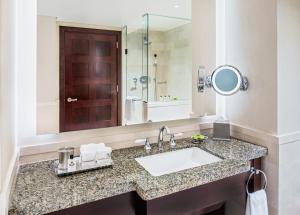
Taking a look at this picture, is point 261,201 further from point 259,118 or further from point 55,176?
point 55,176

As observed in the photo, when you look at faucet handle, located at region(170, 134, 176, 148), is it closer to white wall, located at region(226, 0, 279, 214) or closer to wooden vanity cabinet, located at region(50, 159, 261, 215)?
wooden vanity cabinet, located at region(50, 159, 261, 215)

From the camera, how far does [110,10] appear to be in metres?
1.56

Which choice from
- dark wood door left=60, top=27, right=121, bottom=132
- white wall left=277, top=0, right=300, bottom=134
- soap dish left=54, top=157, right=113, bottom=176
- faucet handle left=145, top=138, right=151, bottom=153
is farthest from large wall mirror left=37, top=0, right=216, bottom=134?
white wall left=277, top=0, right=300, bottom=134

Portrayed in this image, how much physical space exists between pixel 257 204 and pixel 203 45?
123 centimetres

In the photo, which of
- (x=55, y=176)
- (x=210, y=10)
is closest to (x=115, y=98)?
(x=55, y=176)

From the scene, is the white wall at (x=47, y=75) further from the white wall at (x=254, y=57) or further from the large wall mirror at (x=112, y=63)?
the white wall at (x=254, y=57)

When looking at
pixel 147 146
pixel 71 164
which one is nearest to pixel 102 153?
pixel 71 164

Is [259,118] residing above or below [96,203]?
above

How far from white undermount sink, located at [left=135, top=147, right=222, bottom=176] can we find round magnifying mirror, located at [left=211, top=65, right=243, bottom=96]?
52cm

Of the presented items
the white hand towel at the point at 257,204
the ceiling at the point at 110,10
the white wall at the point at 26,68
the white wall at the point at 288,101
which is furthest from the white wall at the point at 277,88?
the white wall at the point at 26,68

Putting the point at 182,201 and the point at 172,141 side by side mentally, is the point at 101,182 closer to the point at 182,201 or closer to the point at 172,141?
the point at 182,201

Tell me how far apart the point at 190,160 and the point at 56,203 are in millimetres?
951

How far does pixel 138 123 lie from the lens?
164 cm

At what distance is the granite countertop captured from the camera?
93 cm
